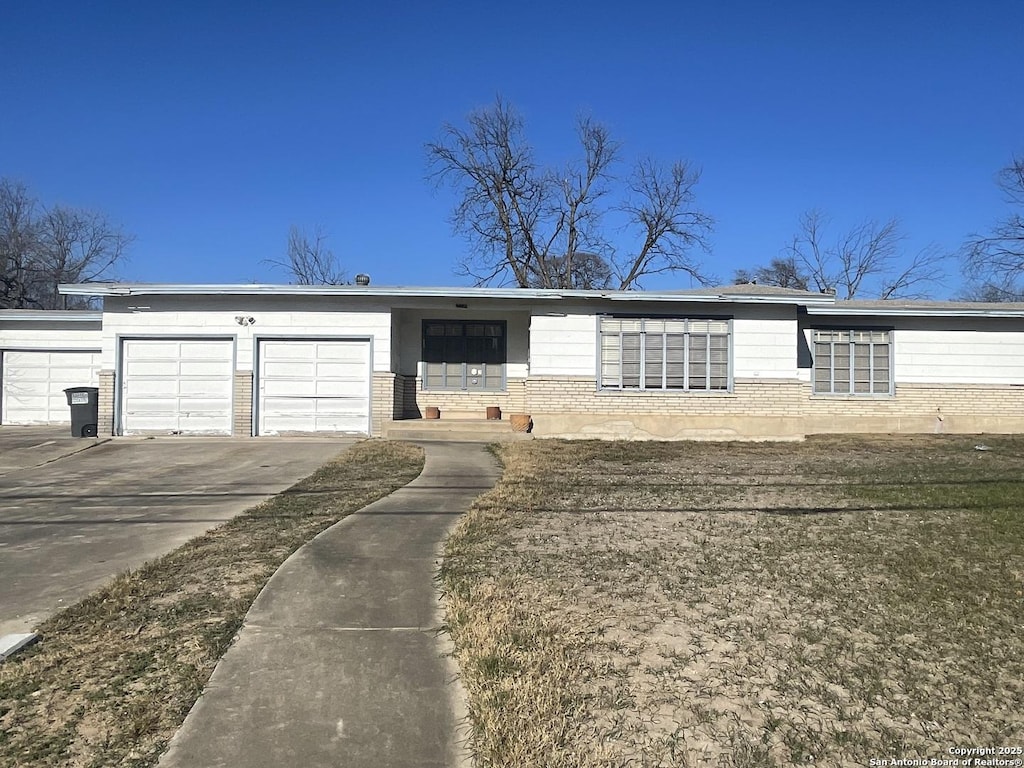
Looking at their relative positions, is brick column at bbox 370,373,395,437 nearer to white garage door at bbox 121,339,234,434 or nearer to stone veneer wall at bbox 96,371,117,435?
white garage door at bbox 121,339,234,434

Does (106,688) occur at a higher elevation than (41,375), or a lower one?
lower

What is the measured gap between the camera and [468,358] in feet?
60.8

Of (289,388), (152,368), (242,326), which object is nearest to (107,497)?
(289,388)

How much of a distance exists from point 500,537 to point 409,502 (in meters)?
2.01

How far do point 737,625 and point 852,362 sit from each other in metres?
15.6

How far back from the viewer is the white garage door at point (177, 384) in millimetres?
16766

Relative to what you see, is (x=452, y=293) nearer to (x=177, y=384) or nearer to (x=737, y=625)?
(x=177, y=384)

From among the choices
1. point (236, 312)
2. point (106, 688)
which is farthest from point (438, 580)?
point (236, 312)

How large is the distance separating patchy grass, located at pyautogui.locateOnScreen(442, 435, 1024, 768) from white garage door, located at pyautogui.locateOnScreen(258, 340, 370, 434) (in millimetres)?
9026

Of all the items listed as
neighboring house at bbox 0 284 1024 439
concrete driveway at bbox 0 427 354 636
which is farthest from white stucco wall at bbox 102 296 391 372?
concrete driveway at bbox 0 427 354 636

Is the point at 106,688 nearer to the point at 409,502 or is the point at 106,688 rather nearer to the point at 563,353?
the point at 409,502

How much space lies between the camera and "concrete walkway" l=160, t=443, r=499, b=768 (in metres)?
3.09

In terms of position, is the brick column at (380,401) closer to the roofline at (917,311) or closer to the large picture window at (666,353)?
the large picture window at (666,353)

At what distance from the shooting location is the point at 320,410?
16.9m
